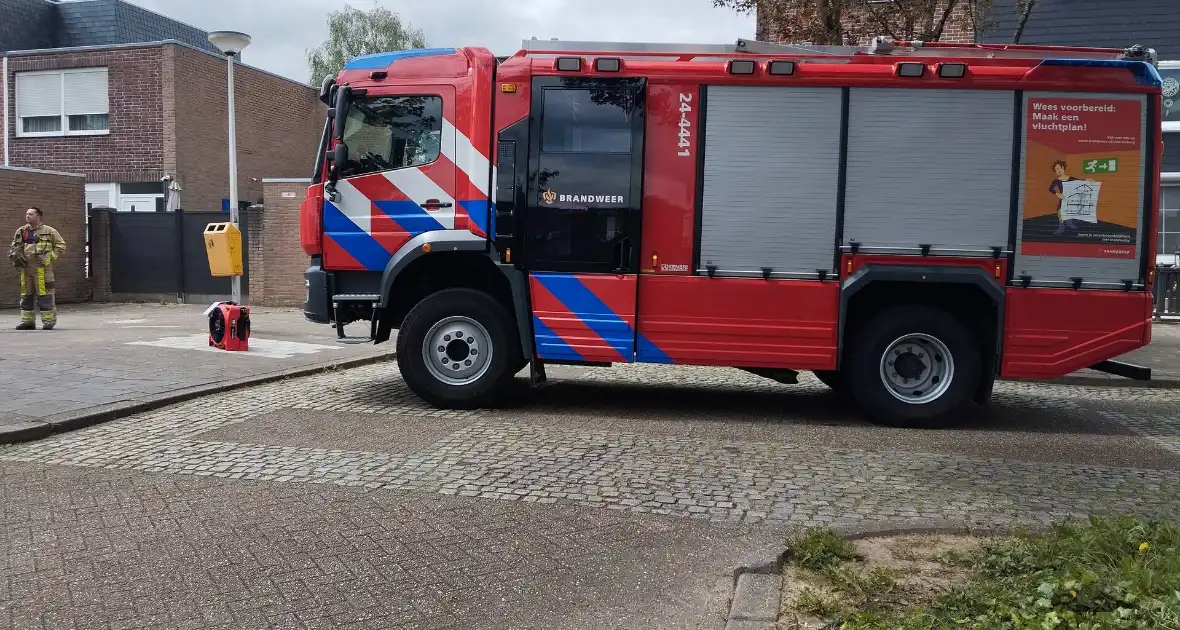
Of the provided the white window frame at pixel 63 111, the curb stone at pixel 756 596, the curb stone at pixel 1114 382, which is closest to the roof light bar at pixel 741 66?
the curb stone at pixel 756 596

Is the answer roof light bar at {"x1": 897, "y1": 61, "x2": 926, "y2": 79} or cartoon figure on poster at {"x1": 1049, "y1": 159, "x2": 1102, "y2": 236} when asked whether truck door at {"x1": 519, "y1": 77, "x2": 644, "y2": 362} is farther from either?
cartoon figure on poster at {"x1": 1049, "y1": 159, "x2": 1102, "y2": 236}

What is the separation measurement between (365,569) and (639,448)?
2853 mm

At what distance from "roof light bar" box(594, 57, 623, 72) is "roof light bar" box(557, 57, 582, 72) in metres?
0.14

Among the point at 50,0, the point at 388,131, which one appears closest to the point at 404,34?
the point at 50,0

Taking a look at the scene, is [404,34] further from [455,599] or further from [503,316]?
[455,599]

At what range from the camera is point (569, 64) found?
300 inches

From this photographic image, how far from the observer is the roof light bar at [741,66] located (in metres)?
7.46

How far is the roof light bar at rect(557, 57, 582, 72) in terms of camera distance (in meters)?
7.62

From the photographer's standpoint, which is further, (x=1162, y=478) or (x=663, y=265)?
(x=663, y=265)

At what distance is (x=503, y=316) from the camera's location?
790cm

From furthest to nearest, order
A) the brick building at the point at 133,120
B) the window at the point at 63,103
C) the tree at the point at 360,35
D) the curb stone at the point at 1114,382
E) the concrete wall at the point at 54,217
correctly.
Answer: the tree at the point at 360,35 < the window at the point at 63,103 < the brick building at the point at 133,120 < the concrete wall at the point at 54,217 < the curb stone at the point at 1114,382

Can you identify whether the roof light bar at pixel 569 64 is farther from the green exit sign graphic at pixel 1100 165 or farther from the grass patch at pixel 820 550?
the grass patch at pixel 820 550

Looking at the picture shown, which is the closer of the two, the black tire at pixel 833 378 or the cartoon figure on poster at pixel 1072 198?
the cartoon figure on poster at pixel 1072 198

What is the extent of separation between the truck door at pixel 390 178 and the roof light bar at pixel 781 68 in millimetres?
2630
